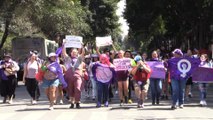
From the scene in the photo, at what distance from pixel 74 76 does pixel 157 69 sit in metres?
2.61

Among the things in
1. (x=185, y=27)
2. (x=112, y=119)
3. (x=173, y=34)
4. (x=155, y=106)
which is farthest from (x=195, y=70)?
(x=173, y=34)

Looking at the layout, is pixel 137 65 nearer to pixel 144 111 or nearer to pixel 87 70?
pixel 144 111

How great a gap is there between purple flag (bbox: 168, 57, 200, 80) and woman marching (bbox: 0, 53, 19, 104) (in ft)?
19.0

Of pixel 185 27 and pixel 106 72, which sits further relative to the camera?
pixel 185 27

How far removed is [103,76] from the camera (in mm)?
15633

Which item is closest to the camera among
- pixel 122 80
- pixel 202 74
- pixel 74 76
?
pixel 74 76

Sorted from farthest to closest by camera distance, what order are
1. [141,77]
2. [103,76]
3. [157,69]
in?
[157,69]
[103,76]
[141,77]

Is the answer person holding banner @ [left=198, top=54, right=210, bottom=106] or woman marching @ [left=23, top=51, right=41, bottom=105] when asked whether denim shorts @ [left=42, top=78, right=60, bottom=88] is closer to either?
woman marching @ [left=23, top=51, right=41, bottom=105]

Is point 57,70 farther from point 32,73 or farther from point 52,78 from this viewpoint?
point 32,73

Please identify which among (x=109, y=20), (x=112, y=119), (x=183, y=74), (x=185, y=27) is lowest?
(x=112, y=119)

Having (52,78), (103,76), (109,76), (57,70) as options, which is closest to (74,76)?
(57,70)

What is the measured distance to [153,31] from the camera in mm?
46656

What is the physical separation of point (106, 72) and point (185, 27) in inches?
997

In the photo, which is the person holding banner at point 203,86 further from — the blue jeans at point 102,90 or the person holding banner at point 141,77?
the blue jeans at point 102,90
